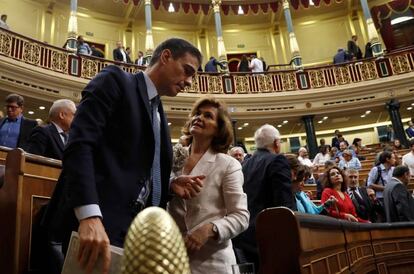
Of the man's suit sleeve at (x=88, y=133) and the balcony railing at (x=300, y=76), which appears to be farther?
the balcony railing at (x=300, y=76)

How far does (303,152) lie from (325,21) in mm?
8781

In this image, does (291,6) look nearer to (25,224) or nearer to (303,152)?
(303,152)

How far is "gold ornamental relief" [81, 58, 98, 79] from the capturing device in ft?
33.0

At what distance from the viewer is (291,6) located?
47.2 feet

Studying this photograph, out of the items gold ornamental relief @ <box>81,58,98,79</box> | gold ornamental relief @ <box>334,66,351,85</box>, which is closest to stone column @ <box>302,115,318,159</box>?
gold ornamental relief @ <box>334,66,351,85</box>

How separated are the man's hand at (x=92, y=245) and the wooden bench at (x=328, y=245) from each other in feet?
1.95

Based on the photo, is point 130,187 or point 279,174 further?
point 279,174

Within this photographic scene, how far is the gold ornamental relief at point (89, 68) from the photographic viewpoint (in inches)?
395

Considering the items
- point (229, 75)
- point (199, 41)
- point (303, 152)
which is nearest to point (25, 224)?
point (303, 152)

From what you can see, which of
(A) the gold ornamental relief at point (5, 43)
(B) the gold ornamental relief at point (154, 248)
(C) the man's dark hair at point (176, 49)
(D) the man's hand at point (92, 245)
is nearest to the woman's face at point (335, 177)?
(C) the man's dark hair at point (176, 49)

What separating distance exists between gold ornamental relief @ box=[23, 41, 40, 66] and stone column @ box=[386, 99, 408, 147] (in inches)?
380

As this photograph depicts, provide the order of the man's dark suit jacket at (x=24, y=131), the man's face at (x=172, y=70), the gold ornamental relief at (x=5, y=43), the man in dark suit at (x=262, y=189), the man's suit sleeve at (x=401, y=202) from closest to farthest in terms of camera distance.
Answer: the man's face at (x=172, y=70) → the man in dark suit at (x=262, y=189) → the man's suit sleeve at (x=401, y=202) → the man's dark suit jacket at (x=24, y=131) → the gold ornamental relief at (x=5, y=43)

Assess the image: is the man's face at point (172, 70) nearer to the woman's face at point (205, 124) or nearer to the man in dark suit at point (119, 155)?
the man in dark suit at point (119, 155)

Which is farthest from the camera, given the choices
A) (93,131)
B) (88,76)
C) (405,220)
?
(88,76)
